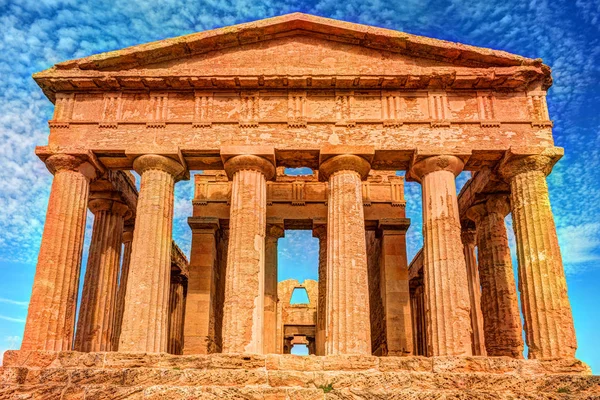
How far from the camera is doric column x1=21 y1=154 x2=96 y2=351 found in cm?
1770

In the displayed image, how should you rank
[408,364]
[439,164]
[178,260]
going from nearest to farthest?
[408,364]
[439,164]
[178,260]

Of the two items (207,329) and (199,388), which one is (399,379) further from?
(207,329)

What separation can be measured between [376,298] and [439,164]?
8.92 metres

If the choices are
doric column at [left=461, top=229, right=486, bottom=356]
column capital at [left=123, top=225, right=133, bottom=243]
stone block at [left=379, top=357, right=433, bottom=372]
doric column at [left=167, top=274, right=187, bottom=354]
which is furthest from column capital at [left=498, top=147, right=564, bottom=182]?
doric column at [left=167, top=274, right=187, bottom=354]

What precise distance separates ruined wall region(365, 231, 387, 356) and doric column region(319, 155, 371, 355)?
6260 millimetres

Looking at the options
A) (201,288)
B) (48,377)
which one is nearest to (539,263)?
(201,288)

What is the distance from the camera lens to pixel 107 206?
906 inches

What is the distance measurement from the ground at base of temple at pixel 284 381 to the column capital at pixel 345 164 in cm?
639

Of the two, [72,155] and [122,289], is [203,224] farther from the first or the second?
[72,155]

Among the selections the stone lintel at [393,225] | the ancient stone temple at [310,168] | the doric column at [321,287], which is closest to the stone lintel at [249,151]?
the ancient stone temple at [310,168]

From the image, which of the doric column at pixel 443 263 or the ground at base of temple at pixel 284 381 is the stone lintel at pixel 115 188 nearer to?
the ground at base of temple at pixel 284 381

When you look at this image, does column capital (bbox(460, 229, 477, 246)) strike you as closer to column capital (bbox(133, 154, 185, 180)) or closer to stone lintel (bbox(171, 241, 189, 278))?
column capital (bbox(133, 154, 185, 180))

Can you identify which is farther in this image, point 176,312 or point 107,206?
point 176,312

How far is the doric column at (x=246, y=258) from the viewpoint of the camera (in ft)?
57.5
